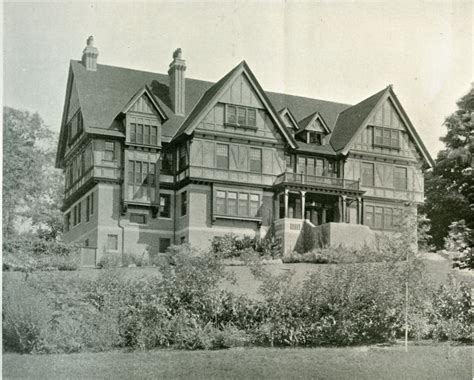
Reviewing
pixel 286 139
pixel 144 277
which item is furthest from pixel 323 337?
pixel 286 139

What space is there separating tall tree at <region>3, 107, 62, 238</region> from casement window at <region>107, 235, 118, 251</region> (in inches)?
79.4

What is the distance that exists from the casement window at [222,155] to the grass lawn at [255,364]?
31.0 feet

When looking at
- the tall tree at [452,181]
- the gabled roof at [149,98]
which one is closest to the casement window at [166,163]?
the gabled roof at [149,98]

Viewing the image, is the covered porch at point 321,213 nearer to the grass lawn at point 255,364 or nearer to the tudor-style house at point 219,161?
the tudor-style house at point 219,161

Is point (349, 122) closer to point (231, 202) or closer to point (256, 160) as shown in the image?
point (256, 160)

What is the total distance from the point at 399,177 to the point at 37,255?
12.6 m

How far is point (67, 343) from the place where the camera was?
49.7 feet

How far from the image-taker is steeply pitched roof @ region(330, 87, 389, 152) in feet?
82.8

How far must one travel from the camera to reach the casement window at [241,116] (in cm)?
2533

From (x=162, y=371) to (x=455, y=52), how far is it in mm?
11402

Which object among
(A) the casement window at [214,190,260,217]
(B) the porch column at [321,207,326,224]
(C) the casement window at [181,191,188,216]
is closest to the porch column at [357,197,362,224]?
(B) the porch column at [321,207,326,224]

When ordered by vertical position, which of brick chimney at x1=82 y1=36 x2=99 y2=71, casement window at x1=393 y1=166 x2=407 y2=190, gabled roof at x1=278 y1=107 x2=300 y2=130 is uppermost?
gabled roof at x1=278 y1=107 x2=300 y2=130

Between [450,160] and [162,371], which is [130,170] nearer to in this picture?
[162,371]

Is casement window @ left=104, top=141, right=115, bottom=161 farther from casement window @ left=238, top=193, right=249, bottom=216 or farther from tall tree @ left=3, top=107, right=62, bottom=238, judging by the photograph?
casement window @ left=238, top=193, right=249, bottom=216
